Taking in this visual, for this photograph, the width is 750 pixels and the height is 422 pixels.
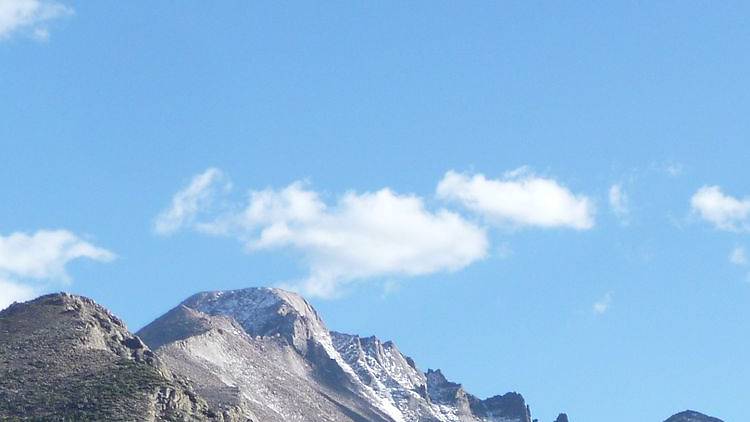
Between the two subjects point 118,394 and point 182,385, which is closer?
point 118,394

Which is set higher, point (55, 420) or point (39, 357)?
point (39, 357)

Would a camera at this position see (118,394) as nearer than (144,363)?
Yes

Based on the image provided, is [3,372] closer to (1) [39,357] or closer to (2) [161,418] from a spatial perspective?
(1) [39,357]

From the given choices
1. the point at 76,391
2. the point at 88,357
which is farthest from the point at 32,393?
the point at 88,357

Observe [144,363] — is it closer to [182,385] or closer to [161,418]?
[182,385]

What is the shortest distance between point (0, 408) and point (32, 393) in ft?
17.2

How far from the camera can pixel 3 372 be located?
190m

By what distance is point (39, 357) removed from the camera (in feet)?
645

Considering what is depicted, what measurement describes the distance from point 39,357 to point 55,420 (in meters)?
25.0

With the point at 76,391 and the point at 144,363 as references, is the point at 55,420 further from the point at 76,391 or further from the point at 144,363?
the point at 144,363

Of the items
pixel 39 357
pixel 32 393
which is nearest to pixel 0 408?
pixel 32 393

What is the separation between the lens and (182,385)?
7618 inches

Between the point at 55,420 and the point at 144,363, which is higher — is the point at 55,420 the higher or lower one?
the lower one

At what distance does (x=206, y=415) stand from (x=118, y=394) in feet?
38.5
